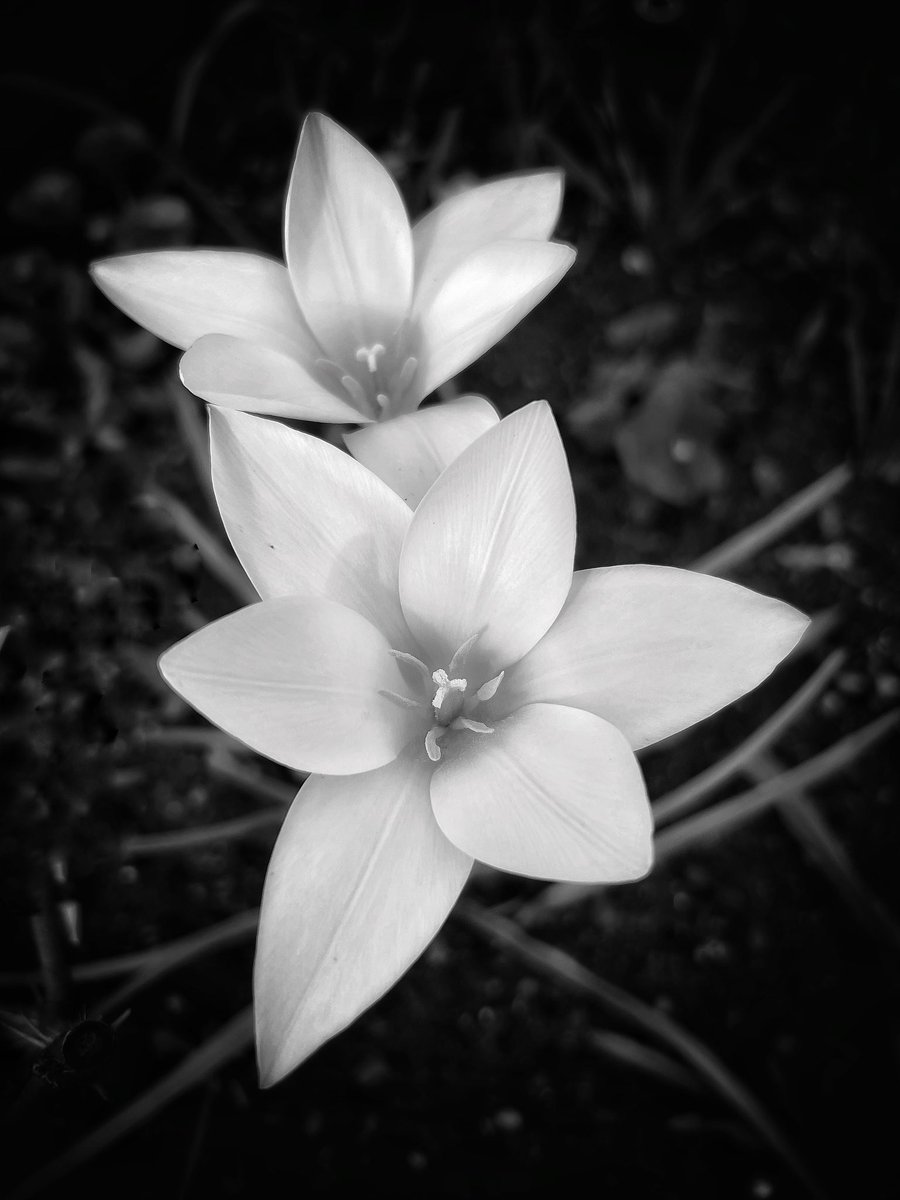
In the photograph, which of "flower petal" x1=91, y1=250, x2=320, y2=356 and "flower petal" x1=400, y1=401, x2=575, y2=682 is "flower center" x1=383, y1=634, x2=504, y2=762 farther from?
"flower petal" x1=91, y1=250, x2=320, y2=356

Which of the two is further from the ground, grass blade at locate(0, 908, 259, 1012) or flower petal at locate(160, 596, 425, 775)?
flower petal at locate(160, 596, 425, 775)

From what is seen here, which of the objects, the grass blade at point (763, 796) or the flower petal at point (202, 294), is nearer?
the flower petal at point (202, 294)

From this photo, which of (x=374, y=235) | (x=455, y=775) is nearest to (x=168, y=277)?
(x=374, y=235)

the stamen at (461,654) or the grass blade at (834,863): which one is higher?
the stamen at (461,654)

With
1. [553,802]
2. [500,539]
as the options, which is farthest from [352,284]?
[553,802]

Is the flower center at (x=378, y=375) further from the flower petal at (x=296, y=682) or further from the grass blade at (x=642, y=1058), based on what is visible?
the grass blade at (x=642, y=1058)

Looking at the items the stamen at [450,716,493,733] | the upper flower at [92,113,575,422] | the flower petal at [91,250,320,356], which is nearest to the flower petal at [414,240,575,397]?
the upper flower at [92,113,575,422]

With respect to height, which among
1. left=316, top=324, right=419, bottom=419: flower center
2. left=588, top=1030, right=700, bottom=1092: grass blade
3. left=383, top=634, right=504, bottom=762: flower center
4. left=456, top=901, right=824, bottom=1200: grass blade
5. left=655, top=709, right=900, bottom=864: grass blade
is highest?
left=316, top=324, right=419, bottom=419: flower center

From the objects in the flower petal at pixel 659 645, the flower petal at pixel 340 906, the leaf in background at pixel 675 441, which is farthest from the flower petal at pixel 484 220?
the leaf in background at pixel 675 441
